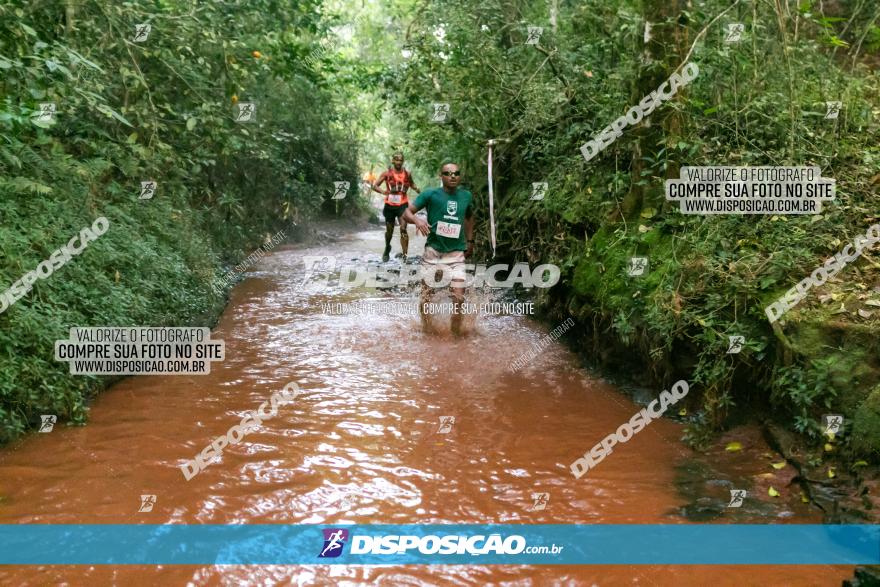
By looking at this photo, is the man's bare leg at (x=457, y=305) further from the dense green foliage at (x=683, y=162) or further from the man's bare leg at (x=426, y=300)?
the dense green foliage at (x=683, y=162)

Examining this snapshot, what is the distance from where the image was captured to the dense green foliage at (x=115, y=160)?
5.23m

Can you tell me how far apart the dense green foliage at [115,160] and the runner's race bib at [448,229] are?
9.93 ft

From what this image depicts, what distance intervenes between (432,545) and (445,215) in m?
4.80

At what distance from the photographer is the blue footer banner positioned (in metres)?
3.62

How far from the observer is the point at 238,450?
495 centimetres

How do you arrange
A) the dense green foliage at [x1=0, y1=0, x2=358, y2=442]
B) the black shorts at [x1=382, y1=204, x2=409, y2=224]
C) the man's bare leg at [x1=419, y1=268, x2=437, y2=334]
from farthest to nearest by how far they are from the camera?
the black shorts at [x1=382, y1=204, x2=409, y2=224] < the man's bare leg at [x1=419, y1=268, x2=437, y2=334] < the dense green foliage at [x1=0, y1=0, x2=358, y2=442]

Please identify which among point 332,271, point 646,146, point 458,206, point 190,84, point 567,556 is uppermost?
point 190,84

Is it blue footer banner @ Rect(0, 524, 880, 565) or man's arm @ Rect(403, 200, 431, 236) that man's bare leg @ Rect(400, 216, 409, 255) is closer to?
man's arm @ Rect(403, 200, 431, 236)

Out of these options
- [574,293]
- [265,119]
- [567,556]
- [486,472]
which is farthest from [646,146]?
[265,119]

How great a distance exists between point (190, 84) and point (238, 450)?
17.9 feet

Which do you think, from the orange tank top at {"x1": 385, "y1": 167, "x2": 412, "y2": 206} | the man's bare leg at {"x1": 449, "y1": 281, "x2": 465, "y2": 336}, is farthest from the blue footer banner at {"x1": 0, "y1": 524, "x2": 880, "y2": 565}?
the orange tank top at {"x1": 385, "y1": 167, "x2": 412, "y2": 206}

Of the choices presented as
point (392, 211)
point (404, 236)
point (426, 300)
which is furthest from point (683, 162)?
point (404, 236)

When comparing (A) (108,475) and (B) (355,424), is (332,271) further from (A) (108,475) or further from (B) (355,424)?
(A) (108,475)

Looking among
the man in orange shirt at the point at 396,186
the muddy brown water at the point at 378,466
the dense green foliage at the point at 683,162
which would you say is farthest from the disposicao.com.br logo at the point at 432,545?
the man in orange shirt at the point at 396,186
